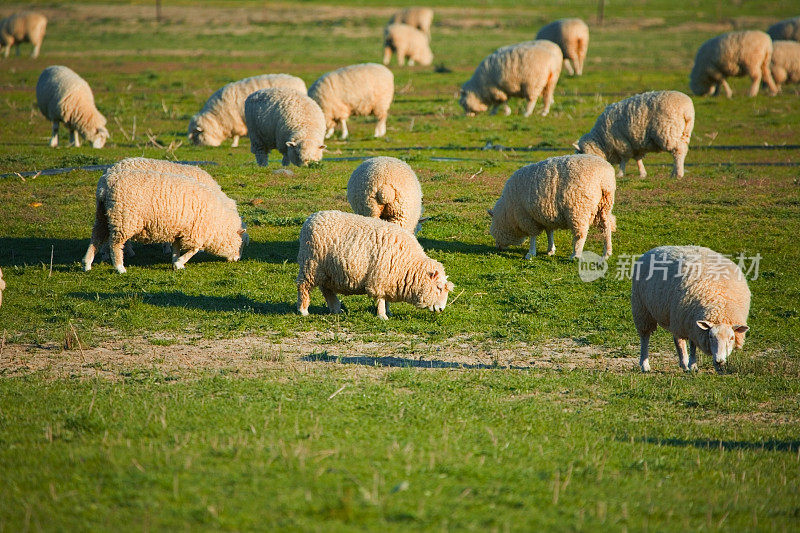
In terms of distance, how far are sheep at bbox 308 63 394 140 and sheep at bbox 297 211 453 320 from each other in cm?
1310

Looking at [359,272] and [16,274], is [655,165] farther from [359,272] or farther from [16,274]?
[16,274]

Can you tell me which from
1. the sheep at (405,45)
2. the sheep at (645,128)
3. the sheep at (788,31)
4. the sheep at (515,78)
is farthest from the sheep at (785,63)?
the sheep at (405,45)

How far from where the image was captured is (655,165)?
21.4 metres

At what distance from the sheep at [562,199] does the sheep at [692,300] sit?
3484mm

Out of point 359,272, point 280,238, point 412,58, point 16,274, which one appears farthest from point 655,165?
point 412,58

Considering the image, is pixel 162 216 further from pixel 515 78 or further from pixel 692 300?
pixel 515 78

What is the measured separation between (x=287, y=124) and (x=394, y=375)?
39.9ft

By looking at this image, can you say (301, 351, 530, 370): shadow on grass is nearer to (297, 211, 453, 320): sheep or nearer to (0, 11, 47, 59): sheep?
(297, 211, 453, 320): sheep

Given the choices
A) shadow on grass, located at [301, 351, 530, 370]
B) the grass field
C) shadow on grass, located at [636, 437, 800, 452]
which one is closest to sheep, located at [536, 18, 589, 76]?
the grass field

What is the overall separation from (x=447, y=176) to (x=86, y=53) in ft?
108

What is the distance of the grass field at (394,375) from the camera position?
593cm

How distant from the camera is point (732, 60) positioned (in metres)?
31.5

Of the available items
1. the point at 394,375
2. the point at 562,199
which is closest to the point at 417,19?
the point at 562,199

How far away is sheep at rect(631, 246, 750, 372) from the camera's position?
9.30 meters
